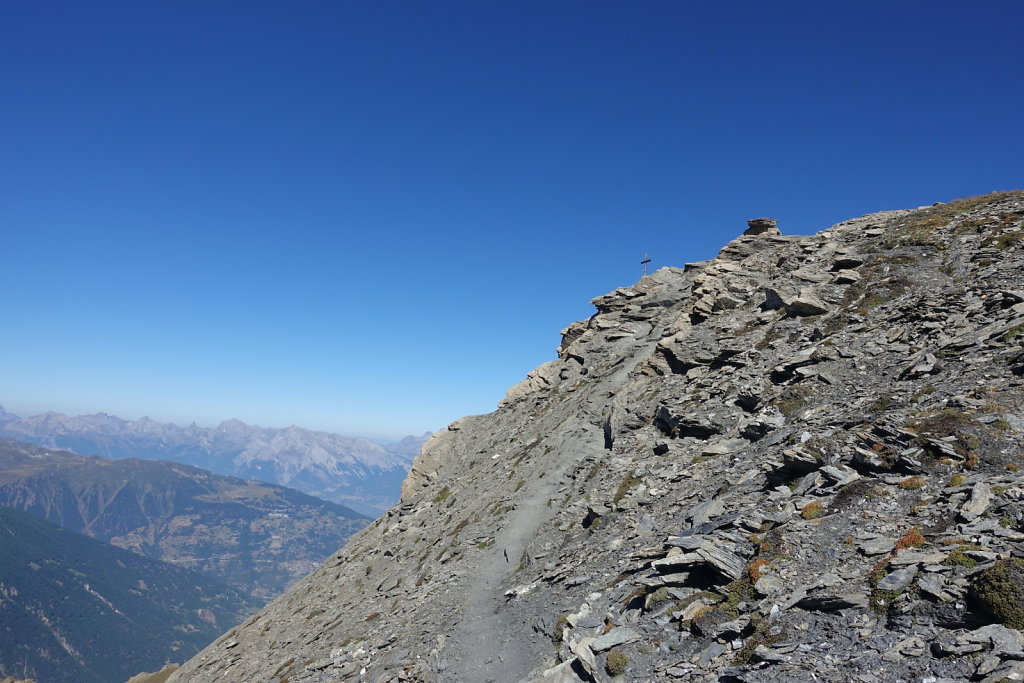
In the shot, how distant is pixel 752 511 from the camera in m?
20.0

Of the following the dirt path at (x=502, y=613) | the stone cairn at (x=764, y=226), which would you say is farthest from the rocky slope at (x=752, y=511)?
the stone cairn at (x=764, y=226)

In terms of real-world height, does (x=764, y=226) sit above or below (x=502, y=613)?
above

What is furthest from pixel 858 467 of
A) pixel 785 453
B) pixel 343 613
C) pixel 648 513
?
pixel 343 613

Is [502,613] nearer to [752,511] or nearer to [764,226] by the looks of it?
[752,511]

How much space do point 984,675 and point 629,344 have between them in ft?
161

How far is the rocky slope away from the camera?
Result: 13.6m

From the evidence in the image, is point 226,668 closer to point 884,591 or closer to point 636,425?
point 636,425

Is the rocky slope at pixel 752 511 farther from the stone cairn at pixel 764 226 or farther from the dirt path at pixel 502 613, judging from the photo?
the stone cairn at pixel 764 226

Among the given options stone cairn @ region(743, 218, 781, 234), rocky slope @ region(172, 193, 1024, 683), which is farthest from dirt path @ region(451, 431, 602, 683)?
stone cairn @ region(743, 218, 781, 234)

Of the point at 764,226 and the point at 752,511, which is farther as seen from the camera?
the point at 764,226

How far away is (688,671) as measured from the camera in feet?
47.5

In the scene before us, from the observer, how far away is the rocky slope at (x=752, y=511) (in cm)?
1357

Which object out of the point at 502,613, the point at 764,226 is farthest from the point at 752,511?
the point at 764,226

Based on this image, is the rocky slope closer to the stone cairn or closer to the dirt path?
the dirt path
